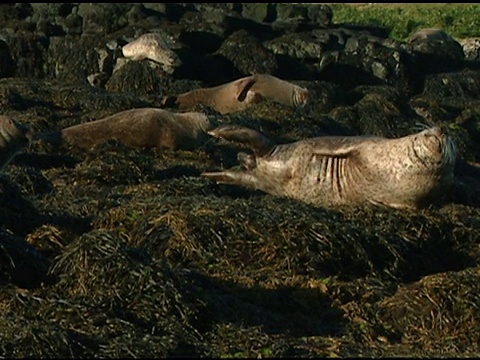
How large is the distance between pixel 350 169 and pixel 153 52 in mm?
9944

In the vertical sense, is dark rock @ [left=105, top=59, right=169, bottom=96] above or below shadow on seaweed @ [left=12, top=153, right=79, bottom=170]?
below

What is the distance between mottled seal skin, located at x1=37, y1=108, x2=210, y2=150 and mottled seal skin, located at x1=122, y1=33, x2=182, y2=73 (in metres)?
6.23

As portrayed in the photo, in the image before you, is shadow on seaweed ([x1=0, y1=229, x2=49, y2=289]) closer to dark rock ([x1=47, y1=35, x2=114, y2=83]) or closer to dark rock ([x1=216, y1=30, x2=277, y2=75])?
dark rock ([x1=47, y1=35, x2=114, y2=83])

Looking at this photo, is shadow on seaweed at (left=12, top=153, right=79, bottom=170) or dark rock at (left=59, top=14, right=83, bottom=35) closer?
shadow on seaweed at (left=12, top=153, right=79, bottom=170)

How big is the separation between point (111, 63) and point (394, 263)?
1264cm

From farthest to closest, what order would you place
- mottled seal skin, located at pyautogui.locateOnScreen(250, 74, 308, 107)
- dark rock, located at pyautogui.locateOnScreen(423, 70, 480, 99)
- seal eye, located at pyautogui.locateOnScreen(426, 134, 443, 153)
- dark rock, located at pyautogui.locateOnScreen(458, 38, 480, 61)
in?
dark rock, located at pyautogui.locateOnScreen(458, 38, 480, 61), dark rock, located at pyautogui.locateOnScreen(423, 70, 480, 99), mottled seal skin, located at pyautogui.locateOnScreen(250, 74, 308, 107), seal eye, located at pyautogui.locateOnScreen(426, 134, 443, 153)

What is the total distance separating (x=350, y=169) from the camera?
9.16 metres

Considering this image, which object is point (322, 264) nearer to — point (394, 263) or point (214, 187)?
point (394, 263)

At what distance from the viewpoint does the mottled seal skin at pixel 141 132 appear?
11461 millimetres

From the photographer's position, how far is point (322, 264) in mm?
7031

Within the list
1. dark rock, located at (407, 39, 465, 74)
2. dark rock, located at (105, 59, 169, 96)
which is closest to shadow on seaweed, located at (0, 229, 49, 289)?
dark rock, located at (105, 59, 169, 96)

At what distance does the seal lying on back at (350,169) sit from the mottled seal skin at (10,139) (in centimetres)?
202

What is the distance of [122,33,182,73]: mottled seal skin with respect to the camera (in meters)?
18.5

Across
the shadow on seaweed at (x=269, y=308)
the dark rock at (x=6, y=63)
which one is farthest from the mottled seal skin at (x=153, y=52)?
the shadow on seaweed at (x=269, y=308)
